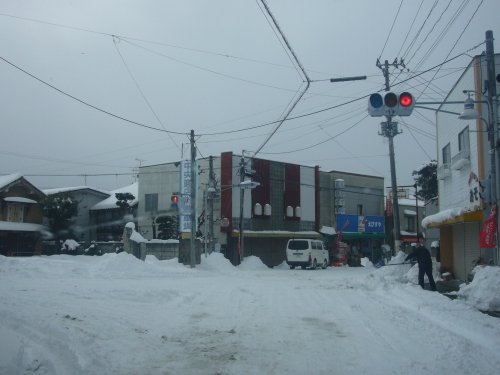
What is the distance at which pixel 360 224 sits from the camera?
5294 cm

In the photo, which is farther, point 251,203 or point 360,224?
point 360,224

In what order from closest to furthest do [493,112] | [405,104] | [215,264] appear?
[405,104]
[493,112]
[215,264]

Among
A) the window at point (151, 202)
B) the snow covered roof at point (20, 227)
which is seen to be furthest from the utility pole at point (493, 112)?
the window at point (151, 202)

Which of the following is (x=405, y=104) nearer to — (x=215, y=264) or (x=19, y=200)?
(x=215, y=264)

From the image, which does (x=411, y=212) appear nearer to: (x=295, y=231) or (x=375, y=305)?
(x=295, y=231)

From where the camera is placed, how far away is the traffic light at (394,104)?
13.2 metres

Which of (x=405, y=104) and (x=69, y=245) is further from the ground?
(x=405, y=104)

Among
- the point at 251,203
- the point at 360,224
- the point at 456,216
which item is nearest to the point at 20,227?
the point at 251,203

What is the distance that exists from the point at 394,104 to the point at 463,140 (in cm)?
991

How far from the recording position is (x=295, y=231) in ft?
154

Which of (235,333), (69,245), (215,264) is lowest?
(235,333)

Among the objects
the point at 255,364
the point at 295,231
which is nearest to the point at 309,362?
the point at 255,364

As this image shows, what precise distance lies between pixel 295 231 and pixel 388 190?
1972 cm

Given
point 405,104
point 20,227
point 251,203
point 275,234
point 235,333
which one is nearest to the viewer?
point 235,333
